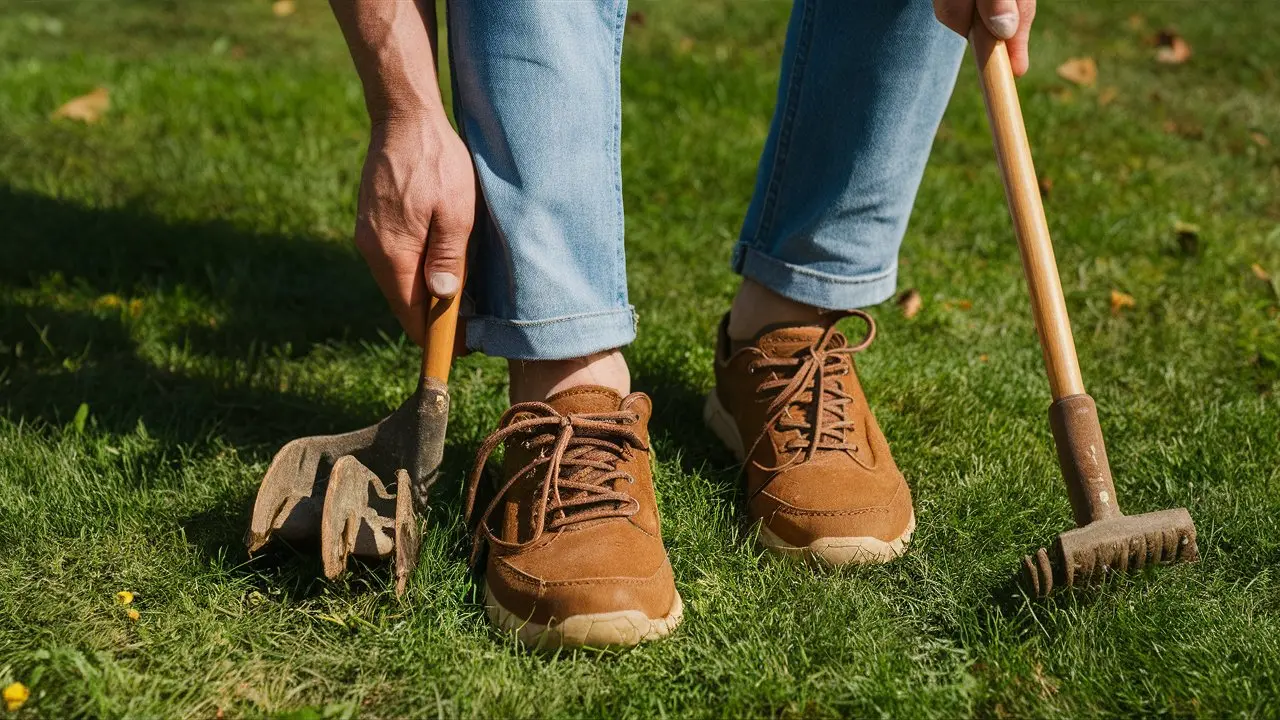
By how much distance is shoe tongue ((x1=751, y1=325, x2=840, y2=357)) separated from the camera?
91.7 inches

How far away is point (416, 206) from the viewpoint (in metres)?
1.88

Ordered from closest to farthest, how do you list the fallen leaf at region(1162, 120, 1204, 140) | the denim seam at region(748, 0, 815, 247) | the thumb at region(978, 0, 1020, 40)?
1. the thumb at region(978, 0, 1020, 40)
2. the denim seam at region(748, 0, 815, 247)
3. the fallen leaf at region(1162, 120, 1204, 140)

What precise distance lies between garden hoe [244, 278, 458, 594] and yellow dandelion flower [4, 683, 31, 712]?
1.36ft

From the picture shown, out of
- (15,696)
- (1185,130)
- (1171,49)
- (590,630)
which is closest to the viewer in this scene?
(15,696)

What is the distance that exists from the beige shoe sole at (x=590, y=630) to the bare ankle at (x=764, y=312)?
76cm

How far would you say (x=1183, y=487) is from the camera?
7.72 feet

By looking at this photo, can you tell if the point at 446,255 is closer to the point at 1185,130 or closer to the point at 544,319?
the point at 544,319

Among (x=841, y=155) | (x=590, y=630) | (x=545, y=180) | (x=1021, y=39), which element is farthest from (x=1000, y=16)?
(x=590, y=630)

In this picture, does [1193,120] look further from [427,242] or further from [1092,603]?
[427,242]

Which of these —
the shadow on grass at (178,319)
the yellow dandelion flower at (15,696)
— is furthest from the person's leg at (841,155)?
the yellow dandelion flower at (15,696)

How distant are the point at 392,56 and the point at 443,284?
403 mm

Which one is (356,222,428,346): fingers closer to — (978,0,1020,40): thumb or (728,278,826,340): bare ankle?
(728,278,826,340): bare ankle

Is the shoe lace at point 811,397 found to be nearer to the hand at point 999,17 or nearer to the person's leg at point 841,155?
the person's leg at point 841,155

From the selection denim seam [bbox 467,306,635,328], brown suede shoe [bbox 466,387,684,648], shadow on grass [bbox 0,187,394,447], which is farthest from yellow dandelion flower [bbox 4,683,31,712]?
denim seam [bbox 467,306,635,328]
